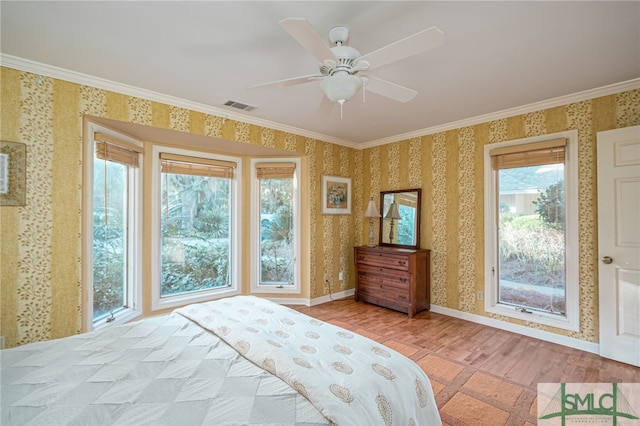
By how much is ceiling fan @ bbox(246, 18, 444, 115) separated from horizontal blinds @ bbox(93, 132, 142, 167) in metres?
1.89

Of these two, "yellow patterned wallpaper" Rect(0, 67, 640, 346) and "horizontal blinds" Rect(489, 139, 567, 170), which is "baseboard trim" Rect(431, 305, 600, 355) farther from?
"horizontal blinds" Rect(489, 139, 567, 170)

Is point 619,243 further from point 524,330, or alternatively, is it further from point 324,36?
point 324,36

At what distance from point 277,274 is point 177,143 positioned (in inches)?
85.1

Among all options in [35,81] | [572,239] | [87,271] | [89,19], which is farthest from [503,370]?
[35,81]

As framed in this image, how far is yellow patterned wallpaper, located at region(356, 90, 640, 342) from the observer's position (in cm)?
273

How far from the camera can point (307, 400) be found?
3.54 ft

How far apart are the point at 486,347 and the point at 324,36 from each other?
3.08 m

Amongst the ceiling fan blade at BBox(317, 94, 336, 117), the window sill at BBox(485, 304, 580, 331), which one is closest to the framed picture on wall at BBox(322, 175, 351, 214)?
the ceiling fan blade at BBox(317, 94, 336, 117)

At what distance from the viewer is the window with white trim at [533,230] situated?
288 centimetres

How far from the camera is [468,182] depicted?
11.7 feet

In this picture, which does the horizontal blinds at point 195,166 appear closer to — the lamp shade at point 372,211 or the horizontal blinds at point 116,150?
the horizontal blinds at point 116,150

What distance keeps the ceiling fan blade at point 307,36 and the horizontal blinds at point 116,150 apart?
229 cm

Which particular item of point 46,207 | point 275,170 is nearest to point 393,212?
point 275,170

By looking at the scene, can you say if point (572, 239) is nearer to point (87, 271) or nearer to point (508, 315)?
point (508, 315)
